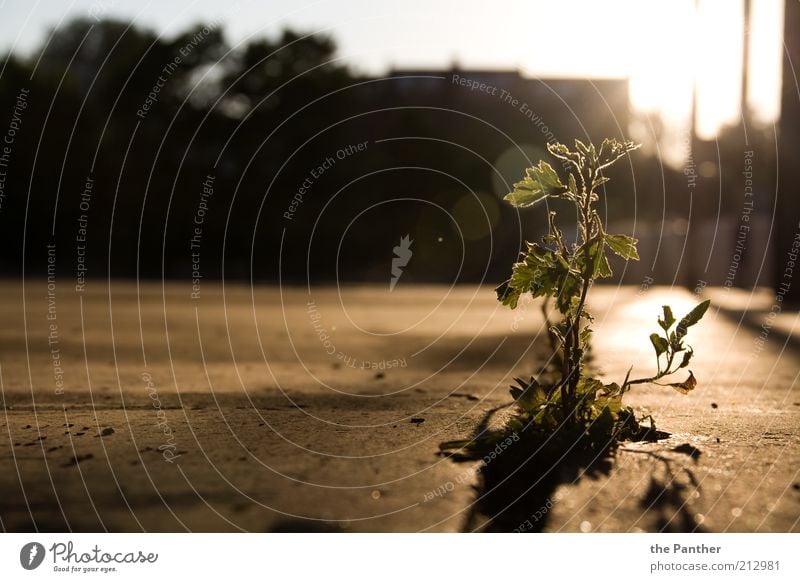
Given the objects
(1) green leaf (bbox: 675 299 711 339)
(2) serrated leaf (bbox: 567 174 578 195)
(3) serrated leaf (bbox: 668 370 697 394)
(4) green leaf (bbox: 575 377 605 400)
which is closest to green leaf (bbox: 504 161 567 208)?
(2) serrated leaf (bbox: 567 174 578 195)

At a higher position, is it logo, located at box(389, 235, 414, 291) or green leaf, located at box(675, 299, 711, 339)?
green leaf, located at box(675, 299, 711, 339)

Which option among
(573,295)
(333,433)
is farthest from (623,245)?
(333,433)

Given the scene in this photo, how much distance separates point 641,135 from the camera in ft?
188

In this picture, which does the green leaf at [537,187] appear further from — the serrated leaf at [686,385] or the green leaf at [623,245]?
the serrated leaf at [686,385]

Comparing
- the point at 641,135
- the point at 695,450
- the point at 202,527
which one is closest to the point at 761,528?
the point at 695,450

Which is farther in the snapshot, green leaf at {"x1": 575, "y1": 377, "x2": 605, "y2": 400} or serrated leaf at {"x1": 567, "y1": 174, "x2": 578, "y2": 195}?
green leaf at {"x1": 575, "y1": 377, "x2": 605, "y2": 400}

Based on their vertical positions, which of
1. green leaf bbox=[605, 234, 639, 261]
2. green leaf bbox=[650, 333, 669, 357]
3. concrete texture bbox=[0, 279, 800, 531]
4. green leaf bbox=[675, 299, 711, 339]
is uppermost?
green leaf bbox=[605, 234, 639, 261]

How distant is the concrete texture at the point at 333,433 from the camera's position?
177 inches

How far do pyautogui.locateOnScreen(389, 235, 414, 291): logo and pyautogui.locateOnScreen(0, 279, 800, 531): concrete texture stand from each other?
64.2ft

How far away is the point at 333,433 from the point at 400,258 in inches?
1317

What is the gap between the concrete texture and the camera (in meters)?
4.51
